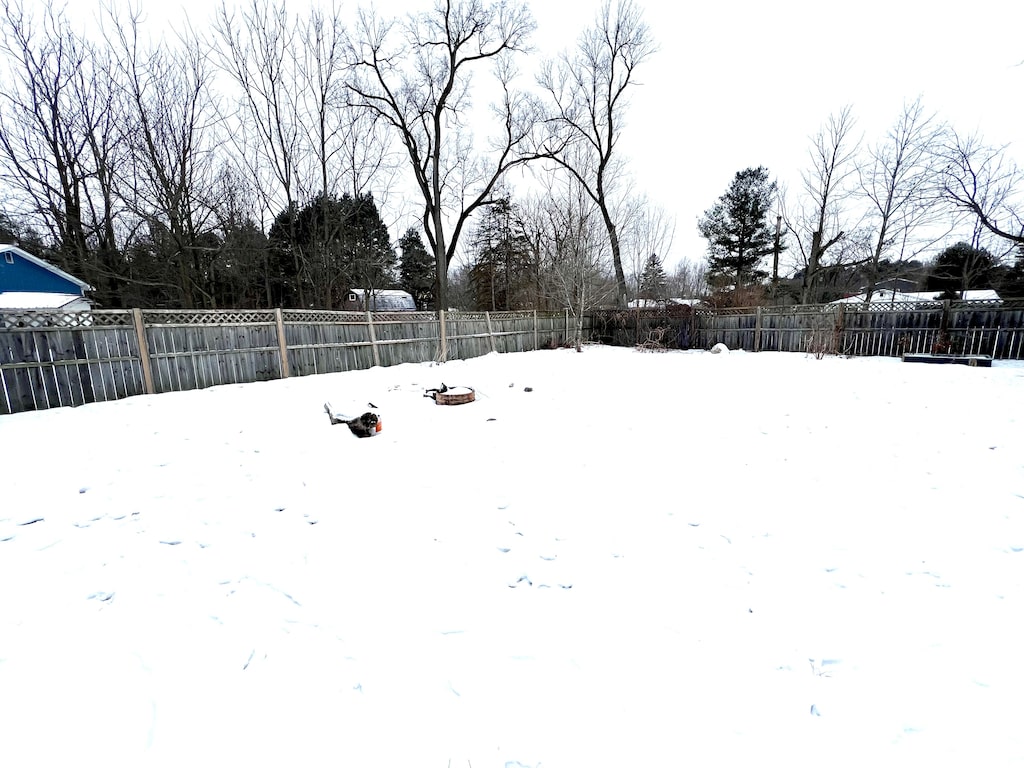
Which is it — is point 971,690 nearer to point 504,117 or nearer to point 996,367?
point 996,367

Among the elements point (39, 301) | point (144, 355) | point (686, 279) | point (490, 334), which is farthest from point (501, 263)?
point (144, 355)

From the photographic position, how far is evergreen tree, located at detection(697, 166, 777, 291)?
822 inches

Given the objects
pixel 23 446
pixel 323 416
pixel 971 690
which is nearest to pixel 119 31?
pixel 23 446

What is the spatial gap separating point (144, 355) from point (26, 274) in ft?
59.7

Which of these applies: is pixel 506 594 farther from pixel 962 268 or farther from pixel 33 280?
pixel 962 268

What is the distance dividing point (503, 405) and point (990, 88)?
14.5 meters

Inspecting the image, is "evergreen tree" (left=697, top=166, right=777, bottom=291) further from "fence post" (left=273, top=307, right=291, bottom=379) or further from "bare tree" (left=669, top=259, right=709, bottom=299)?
"fence post" (left=273, top=307, right=291, bottom=379)

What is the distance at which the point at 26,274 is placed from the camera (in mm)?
16156

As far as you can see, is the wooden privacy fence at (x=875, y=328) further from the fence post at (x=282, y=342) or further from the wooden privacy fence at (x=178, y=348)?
the fence post at (x=282, y=342)

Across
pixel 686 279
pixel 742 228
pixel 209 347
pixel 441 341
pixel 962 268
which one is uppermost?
pixel 742 228

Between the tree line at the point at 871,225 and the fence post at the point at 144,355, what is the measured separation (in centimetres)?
1946

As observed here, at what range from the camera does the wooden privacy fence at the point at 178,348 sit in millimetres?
5145

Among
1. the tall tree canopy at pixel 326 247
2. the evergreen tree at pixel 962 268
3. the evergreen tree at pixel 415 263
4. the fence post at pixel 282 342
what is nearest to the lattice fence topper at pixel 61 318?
the fence post at pixel 282 342

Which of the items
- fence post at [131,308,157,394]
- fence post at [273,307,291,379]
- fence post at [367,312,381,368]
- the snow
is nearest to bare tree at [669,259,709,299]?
fence post at [367,312,381,368]
